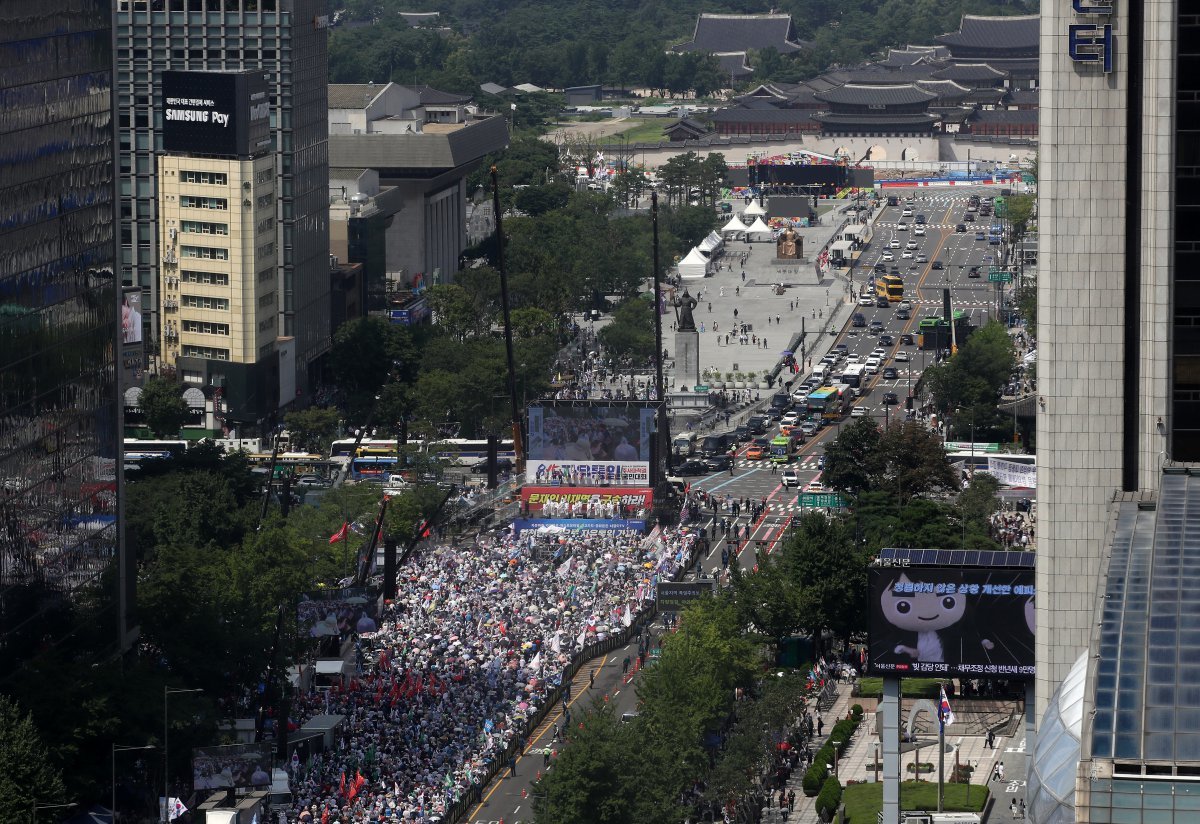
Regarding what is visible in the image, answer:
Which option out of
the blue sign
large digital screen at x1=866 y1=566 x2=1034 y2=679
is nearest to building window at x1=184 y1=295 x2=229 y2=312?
the blue sign

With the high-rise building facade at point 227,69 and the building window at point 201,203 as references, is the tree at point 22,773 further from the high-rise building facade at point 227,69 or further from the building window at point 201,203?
the high-rise building facade at point 227,69

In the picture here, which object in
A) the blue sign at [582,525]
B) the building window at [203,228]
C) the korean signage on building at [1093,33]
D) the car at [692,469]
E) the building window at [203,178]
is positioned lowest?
the car at [692,469]

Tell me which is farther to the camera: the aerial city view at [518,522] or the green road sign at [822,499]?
the green road sign at [822,499]

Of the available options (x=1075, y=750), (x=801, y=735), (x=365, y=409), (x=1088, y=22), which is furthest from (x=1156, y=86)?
(x=365, y=409)

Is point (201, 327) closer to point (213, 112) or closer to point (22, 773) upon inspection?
point (213, 112)

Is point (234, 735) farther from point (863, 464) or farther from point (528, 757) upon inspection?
point (863, 464)

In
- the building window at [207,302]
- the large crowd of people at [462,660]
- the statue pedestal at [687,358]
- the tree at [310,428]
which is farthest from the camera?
the statue pedestal at [687,358]

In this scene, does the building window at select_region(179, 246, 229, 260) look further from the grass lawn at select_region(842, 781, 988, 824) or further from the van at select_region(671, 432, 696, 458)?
the grass lawn at select_region(842, 781, 988, 824)

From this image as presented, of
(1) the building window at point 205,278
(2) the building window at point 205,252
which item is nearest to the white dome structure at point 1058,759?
(2) the building window at point 205,252

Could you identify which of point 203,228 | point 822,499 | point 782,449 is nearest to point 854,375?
point 782,449
